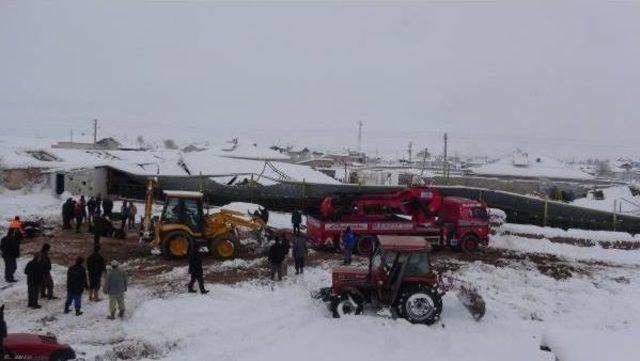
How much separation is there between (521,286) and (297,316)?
7.56 m

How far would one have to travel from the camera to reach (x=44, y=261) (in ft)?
45.1

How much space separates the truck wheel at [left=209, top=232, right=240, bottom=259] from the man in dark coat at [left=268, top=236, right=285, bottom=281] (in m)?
3.07

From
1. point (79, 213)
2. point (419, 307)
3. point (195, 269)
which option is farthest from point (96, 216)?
point (419, 307)

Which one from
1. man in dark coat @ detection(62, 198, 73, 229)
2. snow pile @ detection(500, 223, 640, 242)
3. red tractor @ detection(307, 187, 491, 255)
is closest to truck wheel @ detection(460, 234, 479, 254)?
red tractor @ detection(307, 187, 491, 255)

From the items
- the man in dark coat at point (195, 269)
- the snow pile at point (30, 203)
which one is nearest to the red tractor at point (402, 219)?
the man in dark coat at point (195, 269)

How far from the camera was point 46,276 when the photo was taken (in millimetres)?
13984

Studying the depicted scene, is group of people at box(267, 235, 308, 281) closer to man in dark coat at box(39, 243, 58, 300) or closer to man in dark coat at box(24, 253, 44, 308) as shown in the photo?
man in dark coat at box(39, 243, 58, 300)

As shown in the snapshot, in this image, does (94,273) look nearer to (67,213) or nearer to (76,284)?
(76,284)

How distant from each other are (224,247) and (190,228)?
130cm

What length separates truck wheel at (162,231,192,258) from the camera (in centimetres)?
1861

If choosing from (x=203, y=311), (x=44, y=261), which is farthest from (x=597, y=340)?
(x=44, y=261)

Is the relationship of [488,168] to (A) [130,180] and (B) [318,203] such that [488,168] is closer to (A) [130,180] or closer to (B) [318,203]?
(B) [318,203]

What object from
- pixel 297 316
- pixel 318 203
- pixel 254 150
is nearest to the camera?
pixel 297 316

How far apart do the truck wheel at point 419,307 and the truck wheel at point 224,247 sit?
7.89 m
